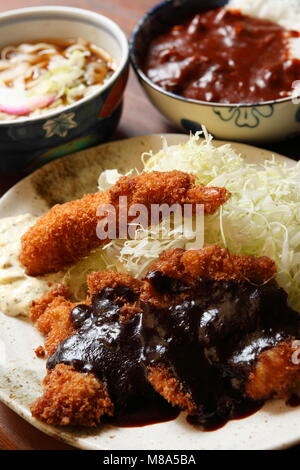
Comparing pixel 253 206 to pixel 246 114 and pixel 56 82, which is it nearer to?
pixel 246 114

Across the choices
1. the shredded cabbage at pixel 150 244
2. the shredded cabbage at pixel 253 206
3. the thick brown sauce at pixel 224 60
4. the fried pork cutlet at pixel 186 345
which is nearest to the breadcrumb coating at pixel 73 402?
the fried pork cutlet at pixel 186 345

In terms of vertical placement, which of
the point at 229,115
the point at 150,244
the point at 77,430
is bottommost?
the point at 77,430

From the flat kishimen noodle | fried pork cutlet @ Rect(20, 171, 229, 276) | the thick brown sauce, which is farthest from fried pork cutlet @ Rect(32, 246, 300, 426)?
the flat kishimen noodle

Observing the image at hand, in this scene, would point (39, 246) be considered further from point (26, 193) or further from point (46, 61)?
point (46, 61)

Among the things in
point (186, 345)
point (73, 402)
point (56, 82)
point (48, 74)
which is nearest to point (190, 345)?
point (186, 345)

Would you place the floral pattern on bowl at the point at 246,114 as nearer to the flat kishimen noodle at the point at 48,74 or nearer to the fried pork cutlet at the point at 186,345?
the flat kishimen noodle at the point at 48,74
